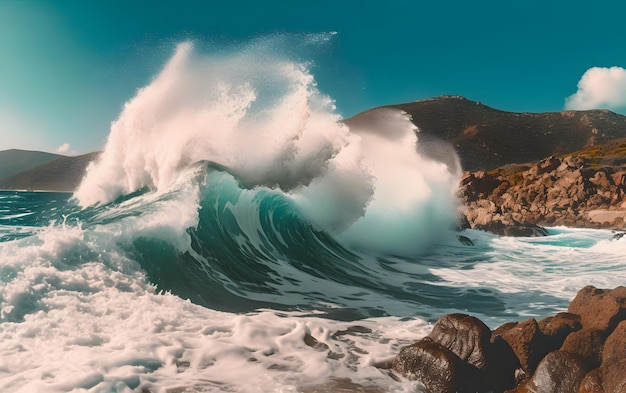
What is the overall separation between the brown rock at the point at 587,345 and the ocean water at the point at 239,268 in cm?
193

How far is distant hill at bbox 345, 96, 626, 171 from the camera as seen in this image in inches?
5113

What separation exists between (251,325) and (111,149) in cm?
1134

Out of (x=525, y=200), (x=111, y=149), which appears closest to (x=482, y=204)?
(x=525, y=200)

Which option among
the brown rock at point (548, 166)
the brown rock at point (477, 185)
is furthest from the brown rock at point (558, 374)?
the brown rock at point (548, 166)

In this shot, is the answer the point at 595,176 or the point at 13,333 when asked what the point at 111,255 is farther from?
the point at 595,176

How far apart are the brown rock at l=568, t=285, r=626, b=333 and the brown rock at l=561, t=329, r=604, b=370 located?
0.31m

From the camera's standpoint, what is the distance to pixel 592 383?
443 centimetres

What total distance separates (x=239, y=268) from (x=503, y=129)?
502 ft

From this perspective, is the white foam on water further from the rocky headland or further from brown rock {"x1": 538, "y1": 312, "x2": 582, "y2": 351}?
the rocky headland

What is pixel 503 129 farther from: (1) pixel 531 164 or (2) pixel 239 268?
(2) pixel 239 268

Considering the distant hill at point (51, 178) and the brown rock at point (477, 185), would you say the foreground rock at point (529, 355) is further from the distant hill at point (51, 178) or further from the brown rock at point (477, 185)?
the distant hill at point (51, 178)

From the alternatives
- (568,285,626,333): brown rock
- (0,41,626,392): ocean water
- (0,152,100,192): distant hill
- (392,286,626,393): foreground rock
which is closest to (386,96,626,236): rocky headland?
(0,41,626,392): ocean water

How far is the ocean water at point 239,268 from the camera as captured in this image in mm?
5445

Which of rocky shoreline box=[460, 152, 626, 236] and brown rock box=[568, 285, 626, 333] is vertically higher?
rocky shoreline box=[460, 152, 626, 236]
